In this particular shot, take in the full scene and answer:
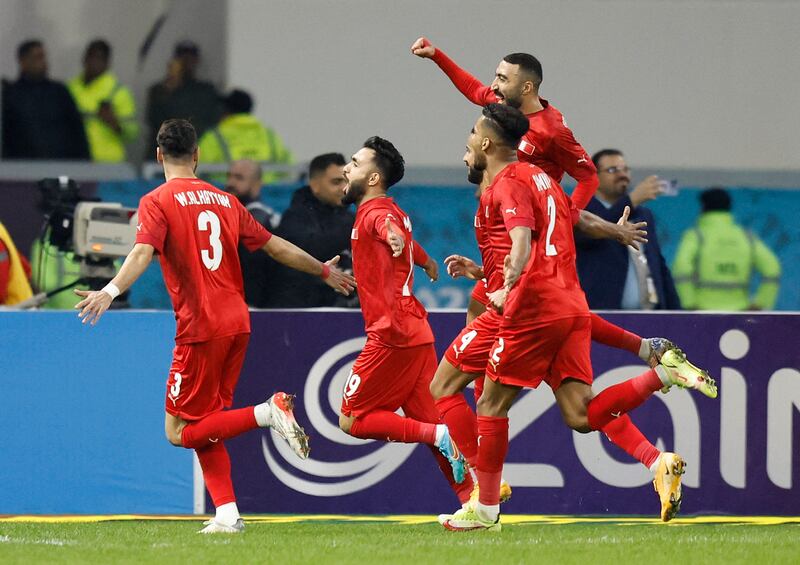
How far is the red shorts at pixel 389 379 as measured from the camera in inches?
324

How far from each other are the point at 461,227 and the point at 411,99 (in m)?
1.19

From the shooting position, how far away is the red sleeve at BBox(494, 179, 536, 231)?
296 inches

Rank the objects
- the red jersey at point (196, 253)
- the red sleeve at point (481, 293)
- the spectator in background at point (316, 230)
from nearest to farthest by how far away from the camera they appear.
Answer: the red jersey at point (196, 253)
the red sleeve at point (481, 293)
the spectator in background at point (316, 230)

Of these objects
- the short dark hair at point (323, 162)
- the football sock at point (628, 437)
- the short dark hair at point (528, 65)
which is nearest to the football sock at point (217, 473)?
the football sock at point (628, 437)

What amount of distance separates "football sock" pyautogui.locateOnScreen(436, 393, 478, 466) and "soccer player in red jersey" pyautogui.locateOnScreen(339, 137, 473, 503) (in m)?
0.09

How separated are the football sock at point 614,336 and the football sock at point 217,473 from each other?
1812 millimetres

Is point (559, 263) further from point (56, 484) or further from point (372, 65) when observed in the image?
point (372, 65)

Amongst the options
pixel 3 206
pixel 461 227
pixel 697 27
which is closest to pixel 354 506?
pixel 461 227

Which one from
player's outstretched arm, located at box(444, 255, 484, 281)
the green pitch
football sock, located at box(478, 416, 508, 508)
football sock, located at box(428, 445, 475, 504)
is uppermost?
player's outstretched arm, located at box(444, 255, 484, 281)

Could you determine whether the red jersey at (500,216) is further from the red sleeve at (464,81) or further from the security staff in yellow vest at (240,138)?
the security staff in yellow vest at (240,138)

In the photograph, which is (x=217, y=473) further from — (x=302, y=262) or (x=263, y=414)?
(x=302, y=262)

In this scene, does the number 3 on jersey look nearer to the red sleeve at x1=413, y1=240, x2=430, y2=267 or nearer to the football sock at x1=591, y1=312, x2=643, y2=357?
the red sleeve at x1=413, y1=240, x2=430, y2=267

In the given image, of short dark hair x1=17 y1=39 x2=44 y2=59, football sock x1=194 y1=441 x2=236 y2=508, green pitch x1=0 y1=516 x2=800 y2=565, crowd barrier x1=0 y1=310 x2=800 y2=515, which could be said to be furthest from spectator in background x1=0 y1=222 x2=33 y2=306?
short dark hair x1=17 y1=39 x2=44 y2=59

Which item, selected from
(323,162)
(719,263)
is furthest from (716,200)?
(323,162)
